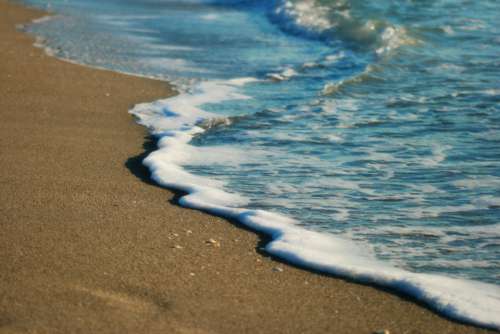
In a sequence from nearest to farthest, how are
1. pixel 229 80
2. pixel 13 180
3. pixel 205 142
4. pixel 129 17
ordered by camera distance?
pixel 13 180, pixel 205 142, pixel 229 80, pixel 129 17

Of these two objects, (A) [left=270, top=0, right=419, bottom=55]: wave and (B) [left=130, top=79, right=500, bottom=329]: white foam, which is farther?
(A) [left=270, top=0, right=419, bottom=55]: wave

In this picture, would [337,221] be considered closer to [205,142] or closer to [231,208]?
[231,208]

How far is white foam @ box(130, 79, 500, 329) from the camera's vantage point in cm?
338

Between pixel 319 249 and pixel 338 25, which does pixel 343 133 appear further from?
pixel 338 25

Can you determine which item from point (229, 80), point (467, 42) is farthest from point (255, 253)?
point (467, 42)

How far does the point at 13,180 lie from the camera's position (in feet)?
15.5

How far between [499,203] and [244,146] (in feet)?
6.30

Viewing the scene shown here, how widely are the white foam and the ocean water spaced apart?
0.03 ft

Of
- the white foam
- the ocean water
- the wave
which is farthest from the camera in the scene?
the wave

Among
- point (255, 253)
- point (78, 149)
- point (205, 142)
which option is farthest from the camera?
point (205, 142)

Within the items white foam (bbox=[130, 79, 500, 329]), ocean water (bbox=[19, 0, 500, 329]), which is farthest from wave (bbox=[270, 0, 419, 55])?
white foam (bbox=[130, 79, 500, 329])

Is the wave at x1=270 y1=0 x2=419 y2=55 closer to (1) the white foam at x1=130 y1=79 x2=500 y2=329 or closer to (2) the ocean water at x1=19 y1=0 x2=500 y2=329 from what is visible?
(2) the ocean water at x1=19 y1=0 x2=500 y2=329

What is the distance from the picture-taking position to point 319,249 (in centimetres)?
394

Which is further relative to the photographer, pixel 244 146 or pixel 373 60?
pixel 373 60
